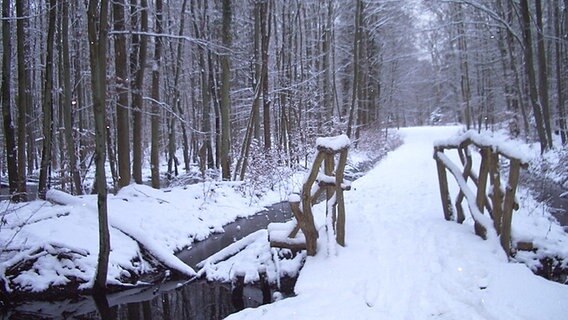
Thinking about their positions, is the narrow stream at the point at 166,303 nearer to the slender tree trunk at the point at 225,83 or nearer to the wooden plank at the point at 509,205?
the wooden plank at the point at 509,205

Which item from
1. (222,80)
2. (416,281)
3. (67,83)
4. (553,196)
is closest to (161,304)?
(416,281)

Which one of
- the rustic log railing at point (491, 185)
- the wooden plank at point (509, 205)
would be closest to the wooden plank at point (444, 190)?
the rustic log railing at point (491, 185)

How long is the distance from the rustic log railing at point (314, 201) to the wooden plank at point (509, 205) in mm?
2075

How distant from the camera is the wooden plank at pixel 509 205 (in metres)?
5.54

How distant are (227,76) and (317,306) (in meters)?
11.0

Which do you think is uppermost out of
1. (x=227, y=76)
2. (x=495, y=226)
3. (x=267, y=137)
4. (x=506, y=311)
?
(x=227, y=76)

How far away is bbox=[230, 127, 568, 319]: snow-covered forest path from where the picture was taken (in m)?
4.27

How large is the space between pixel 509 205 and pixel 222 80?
10.9 metres

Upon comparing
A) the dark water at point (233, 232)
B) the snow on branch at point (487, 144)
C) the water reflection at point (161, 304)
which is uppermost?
the snow on branch at point (487, 144)

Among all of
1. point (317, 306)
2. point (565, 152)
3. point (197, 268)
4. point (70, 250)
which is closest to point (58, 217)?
point (70, 250)

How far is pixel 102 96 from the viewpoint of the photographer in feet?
20.5

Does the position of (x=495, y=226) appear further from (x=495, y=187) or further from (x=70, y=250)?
(x=70, y=250)

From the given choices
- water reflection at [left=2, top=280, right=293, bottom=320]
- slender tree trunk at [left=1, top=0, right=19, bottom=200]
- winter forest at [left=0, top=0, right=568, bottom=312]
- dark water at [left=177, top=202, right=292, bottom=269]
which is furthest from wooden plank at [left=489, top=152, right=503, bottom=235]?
slender tree trunk at [left=1, top=0, right=19, bottom=200]

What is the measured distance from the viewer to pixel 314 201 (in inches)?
246
